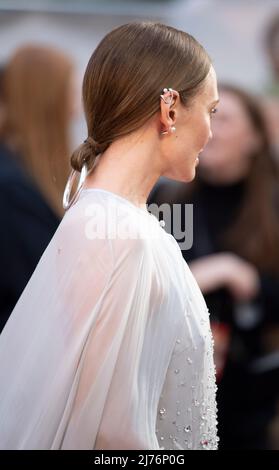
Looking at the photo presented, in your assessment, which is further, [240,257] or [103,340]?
[240,257]

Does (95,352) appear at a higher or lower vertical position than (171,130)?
lower

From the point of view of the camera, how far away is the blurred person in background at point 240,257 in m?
3.17

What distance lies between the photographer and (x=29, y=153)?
268cm

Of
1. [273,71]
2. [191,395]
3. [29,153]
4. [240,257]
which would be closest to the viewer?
[191,395]

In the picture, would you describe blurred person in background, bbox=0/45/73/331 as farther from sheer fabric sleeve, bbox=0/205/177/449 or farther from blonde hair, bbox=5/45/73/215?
sheer fabric sleeve, bbox=0/205/177/449

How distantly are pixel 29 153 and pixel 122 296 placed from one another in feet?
4.04

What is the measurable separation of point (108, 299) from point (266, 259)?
1950 mm

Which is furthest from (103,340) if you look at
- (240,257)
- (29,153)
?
(240,257)

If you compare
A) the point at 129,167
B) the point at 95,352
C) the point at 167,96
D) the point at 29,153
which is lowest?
the point at 29,153

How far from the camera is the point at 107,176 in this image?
161 centimetres

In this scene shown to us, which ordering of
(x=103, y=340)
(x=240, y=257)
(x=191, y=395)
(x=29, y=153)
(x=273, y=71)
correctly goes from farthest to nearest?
1. (x=273, y=71)
2. (x=240, y=257)
3. (x=29, y=153)
4. (x=191, y=395)
5. (x=103, y=340)

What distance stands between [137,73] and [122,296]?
37cm

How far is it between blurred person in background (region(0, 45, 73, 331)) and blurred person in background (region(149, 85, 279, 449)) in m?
0.63

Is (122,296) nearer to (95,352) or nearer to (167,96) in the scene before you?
(95,352)
